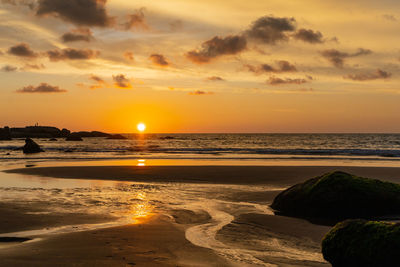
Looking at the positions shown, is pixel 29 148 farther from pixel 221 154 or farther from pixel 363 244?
pixel 363 244

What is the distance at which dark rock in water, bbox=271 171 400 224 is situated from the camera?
33.1 ft

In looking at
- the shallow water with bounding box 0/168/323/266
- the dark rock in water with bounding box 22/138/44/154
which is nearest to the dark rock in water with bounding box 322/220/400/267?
the shallow water with bounding box 0/168/323/266

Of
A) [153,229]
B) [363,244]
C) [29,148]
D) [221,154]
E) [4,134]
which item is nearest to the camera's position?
[363,244]

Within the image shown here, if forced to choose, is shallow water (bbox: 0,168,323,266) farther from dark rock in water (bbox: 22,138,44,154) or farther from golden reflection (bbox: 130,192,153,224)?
dark rock in water (bbox: 22,138,44,154)

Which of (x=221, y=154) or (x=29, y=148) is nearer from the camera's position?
(x=221, y=154)

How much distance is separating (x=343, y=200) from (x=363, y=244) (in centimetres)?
478

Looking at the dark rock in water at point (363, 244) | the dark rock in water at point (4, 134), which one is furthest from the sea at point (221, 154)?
the dark rock in water at point (4, 134)

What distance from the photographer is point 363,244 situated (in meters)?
5.64

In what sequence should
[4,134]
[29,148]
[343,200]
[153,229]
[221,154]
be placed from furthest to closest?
1. [4,134]
2. [29,148]
3. [221,154]
4. [343,200]
5. [153,229]

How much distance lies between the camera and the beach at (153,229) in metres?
6.25

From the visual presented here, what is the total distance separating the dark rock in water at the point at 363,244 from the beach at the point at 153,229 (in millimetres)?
372

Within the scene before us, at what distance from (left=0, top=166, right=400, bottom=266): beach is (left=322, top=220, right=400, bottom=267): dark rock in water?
14.6 inches

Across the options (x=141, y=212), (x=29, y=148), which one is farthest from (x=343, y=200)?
(x=29, y=148)

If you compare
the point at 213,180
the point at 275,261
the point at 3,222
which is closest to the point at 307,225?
the point at 275,261
